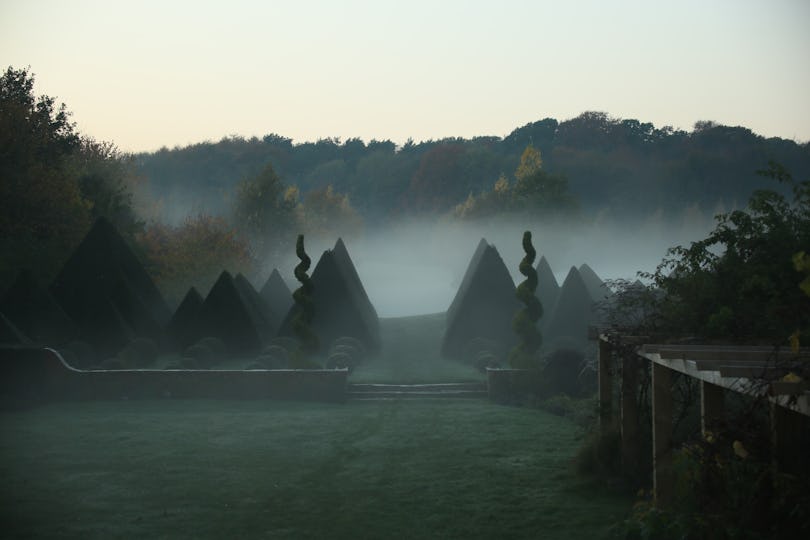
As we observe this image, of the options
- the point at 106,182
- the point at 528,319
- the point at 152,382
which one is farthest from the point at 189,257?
the point at 528,319

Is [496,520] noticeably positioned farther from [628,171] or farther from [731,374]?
[628,171]

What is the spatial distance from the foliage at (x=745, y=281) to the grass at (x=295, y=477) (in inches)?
107

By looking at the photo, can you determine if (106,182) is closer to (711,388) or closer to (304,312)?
(304,312)

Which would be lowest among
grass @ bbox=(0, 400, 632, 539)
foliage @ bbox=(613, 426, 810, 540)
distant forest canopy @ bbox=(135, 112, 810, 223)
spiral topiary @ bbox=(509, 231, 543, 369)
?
grass @ bbox=(0, 400, 632, 539)

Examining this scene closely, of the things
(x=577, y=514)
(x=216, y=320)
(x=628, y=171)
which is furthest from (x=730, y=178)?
(x=577, y=514)

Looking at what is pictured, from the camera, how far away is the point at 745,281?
37.0ft

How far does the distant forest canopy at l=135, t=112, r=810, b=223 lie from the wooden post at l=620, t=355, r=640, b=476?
5631 cm

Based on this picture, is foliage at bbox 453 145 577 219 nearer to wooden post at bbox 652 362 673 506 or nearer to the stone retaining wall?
the stone retaining wall

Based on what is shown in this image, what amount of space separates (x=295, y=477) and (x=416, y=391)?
1304cm

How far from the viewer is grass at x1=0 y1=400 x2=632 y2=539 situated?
34.7 ft

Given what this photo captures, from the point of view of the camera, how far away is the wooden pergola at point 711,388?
603 centimetres

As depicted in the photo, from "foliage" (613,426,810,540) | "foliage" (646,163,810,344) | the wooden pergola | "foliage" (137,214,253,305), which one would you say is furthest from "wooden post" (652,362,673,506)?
"foliage" (137,214,253,305)

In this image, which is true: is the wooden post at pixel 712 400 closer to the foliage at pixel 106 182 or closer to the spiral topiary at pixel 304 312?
the spiral topiary at pixel 304 312

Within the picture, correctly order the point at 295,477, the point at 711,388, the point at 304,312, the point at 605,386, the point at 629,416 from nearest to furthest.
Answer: the point at 711,388 < the point at 629,416 < the point at 605,386 < the point at 295,477 < the point at 304,312
